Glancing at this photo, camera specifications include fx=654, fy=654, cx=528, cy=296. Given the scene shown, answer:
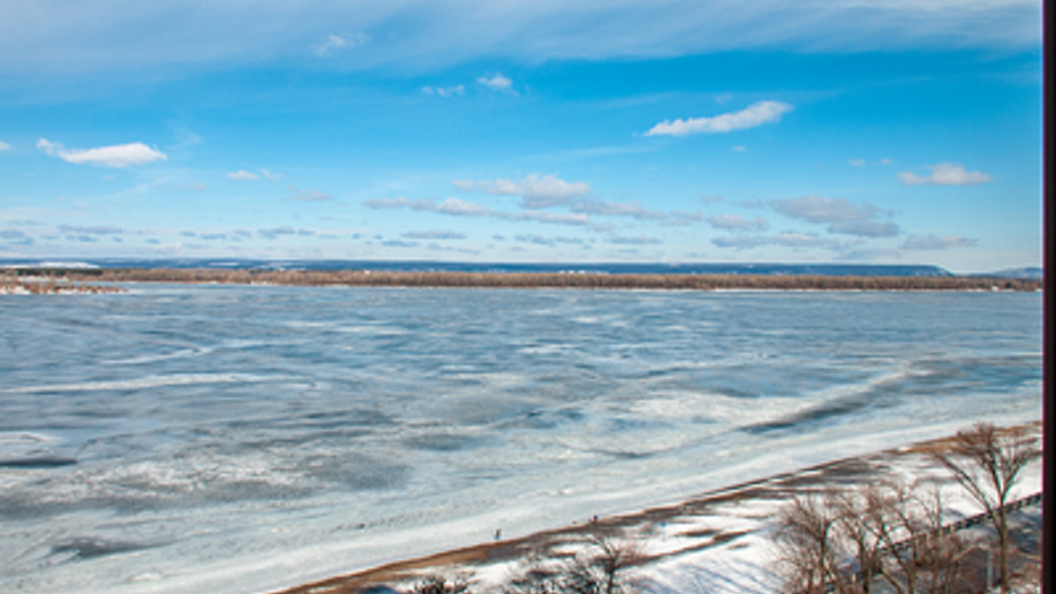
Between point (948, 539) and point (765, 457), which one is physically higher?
point (948, 539)

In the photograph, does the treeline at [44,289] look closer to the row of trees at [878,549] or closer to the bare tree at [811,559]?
the row of trees at [878,549]

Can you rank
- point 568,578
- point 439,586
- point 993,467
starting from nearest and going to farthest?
point 439,586 < point 568,578 < point 993,467

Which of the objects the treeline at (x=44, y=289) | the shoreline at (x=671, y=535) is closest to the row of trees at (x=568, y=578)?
the shoreline at (x=671, y=535)

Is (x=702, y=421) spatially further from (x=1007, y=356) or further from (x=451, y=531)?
(x=1007, y=356)

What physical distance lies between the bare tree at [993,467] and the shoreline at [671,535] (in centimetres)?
51

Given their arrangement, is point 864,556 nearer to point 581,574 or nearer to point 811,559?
point 811,559

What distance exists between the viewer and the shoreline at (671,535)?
8.98m

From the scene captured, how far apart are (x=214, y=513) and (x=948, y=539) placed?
10851mm

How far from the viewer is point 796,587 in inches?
305

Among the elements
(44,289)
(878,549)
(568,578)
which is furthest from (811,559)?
(44,289)

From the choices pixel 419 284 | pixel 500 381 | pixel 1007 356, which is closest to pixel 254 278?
pixel 419 284

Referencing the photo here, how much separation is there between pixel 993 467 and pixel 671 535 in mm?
4917

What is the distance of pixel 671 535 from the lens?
10391 millimetres

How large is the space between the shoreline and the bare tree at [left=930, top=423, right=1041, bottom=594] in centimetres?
51
